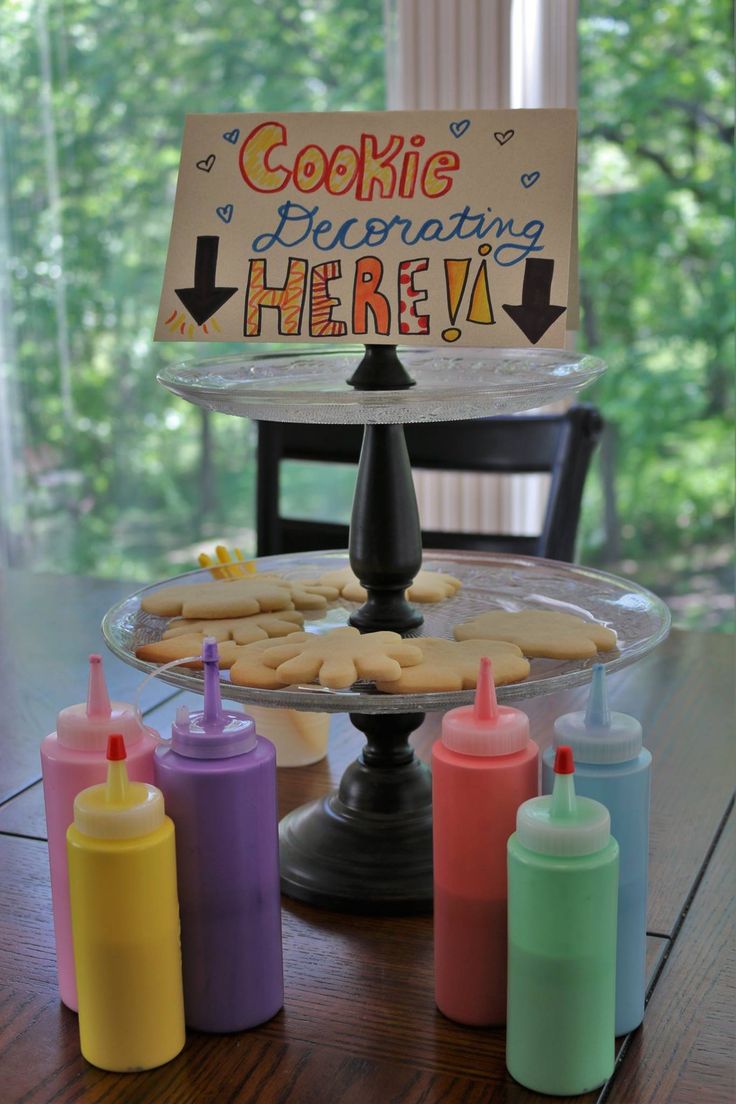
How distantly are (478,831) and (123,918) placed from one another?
0.63ft

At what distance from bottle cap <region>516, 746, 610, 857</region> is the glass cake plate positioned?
13 cm

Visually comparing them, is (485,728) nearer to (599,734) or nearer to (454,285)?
(599,734)

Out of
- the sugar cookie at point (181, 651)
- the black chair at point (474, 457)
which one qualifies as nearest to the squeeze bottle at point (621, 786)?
the sugar cookie at point (181, 651)

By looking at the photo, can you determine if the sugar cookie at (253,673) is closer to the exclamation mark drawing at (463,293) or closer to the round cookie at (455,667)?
the round cookie at (455,667)

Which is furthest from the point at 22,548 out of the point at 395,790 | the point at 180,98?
the point at 395,790

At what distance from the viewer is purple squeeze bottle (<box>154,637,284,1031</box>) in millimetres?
677

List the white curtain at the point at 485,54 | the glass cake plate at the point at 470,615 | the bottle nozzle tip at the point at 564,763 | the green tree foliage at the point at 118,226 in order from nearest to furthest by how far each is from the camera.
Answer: the bottle nozzle tip at the point at 564,763 → the glass cake plate at the point at 470,615 → the white curtain at the point at 485,54 → the green tree foliage at the point at 118,226

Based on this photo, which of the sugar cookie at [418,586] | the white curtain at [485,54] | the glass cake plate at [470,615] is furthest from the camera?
the white curtain at [485,54]

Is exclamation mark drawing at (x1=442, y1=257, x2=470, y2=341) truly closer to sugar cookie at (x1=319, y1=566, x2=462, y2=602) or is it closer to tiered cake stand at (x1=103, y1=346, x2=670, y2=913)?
tiered cake stand at (x1=103, y1=346, x2=670, y2=913)

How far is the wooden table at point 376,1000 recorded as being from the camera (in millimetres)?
656

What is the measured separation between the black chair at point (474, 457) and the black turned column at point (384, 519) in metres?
0.64

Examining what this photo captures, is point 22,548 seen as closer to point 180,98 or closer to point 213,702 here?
point 180,98

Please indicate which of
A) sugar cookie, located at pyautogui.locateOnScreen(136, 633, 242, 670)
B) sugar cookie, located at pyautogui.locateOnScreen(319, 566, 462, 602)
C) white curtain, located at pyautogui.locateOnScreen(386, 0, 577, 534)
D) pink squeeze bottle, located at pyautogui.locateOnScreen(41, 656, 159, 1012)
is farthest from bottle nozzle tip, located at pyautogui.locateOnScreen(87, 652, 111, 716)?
white curtain, located at pyautogui.locateOnScreen(386, 0, 577, 534)

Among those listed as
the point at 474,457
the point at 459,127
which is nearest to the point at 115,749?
the point at 459,127
